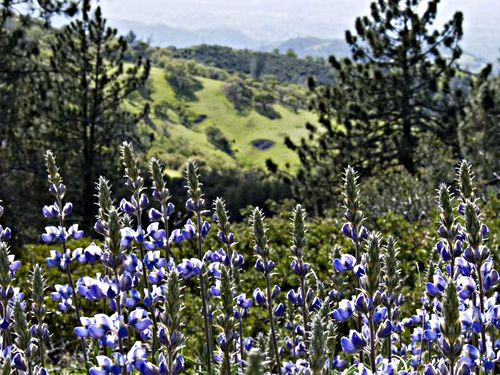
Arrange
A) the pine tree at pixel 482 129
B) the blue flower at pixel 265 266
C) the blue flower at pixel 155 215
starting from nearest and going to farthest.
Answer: the blue flower at pixel 265 266 < the blue flower at pixel 155 215 < the pine tree at pixel 482 129

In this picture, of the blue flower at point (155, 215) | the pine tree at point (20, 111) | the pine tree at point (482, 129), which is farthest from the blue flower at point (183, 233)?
the pine tree at point (482, 129)

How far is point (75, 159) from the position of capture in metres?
21.3

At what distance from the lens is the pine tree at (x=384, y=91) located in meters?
23.7

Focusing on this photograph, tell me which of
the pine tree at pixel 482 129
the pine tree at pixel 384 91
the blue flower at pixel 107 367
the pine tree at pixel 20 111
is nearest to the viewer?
the blue flower at pixel 107 367

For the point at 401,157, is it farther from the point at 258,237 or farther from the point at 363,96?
the point at 258,237

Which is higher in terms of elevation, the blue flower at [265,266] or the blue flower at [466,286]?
the blue flower at [466,286]

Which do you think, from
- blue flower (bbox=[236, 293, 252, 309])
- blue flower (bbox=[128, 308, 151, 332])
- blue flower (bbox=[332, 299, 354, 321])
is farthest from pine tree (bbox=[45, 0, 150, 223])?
blue flower (bbox=[332, 299, 354, 321])

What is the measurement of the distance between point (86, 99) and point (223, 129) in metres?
115

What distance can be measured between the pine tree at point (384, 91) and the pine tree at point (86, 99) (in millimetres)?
7926

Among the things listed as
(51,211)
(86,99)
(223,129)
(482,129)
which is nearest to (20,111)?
(86,99)

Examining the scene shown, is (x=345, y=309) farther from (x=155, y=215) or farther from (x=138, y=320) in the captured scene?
(x=155, y=215)

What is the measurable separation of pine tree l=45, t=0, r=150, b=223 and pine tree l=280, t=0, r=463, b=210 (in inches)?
312

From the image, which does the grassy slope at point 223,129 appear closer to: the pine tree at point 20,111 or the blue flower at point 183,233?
the pine tree at point 20,111

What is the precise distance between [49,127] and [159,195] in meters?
19.6
